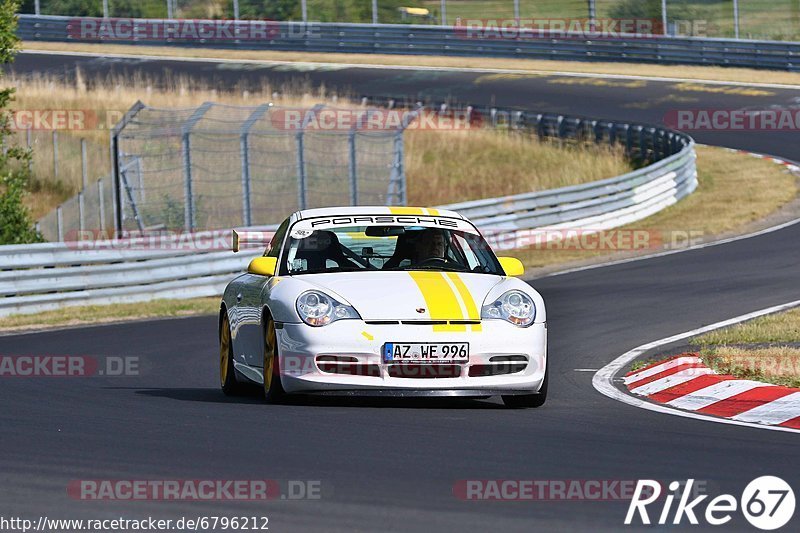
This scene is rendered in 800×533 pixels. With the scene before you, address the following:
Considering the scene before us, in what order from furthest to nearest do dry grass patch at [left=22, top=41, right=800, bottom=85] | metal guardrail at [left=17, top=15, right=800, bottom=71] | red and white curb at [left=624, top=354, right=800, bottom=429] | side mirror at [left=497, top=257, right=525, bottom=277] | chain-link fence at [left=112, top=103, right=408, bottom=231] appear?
metal guardrail at [left=17, top=15, right=800, bottom=71] → dry grass patch at [left=22, top=41, right=800, bottom=85] → chain-link fence at [left=112, top=103, right=408, bottom=231] → side mirror at [left=497, top=257, right=525, bottom=277] → red and white curb at [left=624, top=354, right=800, bottom=429]

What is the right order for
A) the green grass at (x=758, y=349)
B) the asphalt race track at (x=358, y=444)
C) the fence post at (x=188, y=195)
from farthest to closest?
the fence post at (x=188, y=195) → the green grass at (x=758, y=349) → the asphalt race track at (x=358, y=444)

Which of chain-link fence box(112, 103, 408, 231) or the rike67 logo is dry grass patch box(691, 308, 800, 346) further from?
chain-link fence box(112, 103, 408, 231)

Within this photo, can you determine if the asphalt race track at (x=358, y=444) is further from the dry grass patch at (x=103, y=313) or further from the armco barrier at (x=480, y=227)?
the armco barrier at (x=480, y=227)

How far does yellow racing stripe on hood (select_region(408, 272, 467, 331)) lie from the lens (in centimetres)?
911

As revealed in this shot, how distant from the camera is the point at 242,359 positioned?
10.3 meters

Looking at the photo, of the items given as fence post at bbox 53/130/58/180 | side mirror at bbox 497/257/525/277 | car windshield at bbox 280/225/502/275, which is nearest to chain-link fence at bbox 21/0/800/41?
fence post at bbox 53/130/58/180

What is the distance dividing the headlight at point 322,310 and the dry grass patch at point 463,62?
3422 centimetres

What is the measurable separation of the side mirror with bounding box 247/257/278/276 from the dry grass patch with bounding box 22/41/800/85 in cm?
3356

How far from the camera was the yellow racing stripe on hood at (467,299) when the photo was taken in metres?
9.21

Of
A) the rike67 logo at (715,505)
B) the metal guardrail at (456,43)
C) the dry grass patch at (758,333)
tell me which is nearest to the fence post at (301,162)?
Result: the dry grass patch at (758,333)

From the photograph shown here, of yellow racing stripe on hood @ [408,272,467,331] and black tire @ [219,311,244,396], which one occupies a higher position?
yellow racing stripe on hood @ [408,272,467,331]

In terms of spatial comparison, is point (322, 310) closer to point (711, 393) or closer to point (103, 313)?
point (711, 393)

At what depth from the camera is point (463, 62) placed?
4897cm

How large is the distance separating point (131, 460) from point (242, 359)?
10.4 ft
